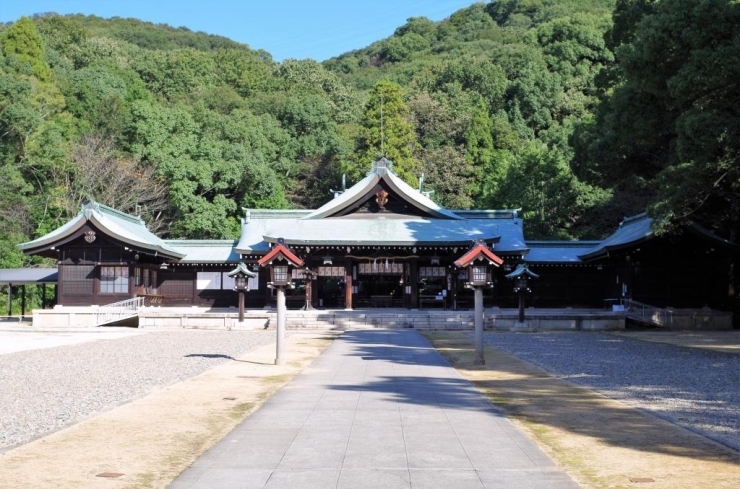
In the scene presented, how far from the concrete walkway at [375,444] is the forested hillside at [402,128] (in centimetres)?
1377

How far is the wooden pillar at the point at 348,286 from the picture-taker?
3531cm

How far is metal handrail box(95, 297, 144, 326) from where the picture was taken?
106 feet

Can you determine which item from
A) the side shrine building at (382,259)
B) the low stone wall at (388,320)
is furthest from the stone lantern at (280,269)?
the side shrine building at (382,259)

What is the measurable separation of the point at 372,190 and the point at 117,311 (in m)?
13.9

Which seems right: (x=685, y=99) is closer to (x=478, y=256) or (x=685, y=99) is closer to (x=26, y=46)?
(x=478, y=256)

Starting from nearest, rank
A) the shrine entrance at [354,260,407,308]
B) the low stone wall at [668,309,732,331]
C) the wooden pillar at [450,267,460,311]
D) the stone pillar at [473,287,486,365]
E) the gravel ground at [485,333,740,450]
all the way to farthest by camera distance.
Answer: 1. the gravel ground at [485,333,740,450]
2. the stone pillar at [473,287,486,365]
3. the low stone wall at [668,309,732,331]
4. the wooden pillar at [450,267,460,311]
5. the shrine entrance at [354,260,407,308]

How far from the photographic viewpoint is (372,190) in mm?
37750

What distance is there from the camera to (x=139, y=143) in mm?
50219

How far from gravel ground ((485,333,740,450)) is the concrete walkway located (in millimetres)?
2539

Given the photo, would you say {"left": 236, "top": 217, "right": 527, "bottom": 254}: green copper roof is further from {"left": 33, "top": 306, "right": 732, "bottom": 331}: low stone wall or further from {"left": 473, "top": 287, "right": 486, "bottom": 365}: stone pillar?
{"left": 473, "top": 287, "right": 486, "bottom": 365}: stone pillar

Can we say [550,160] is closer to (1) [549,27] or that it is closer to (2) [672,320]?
(2) [672,320]

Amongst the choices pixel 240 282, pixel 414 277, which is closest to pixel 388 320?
pixel 414 277

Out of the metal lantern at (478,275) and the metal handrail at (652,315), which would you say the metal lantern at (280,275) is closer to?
the metal lantern at (478,275)

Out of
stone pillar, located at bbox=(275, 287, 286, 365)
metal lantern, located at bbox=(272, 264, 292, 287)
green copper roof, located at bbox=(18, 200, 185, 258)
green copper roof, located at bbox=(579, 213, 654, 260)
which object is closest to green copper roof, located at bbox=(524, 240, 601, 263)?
green copper roof, located at bbox=(579, 213, 654, 260)
